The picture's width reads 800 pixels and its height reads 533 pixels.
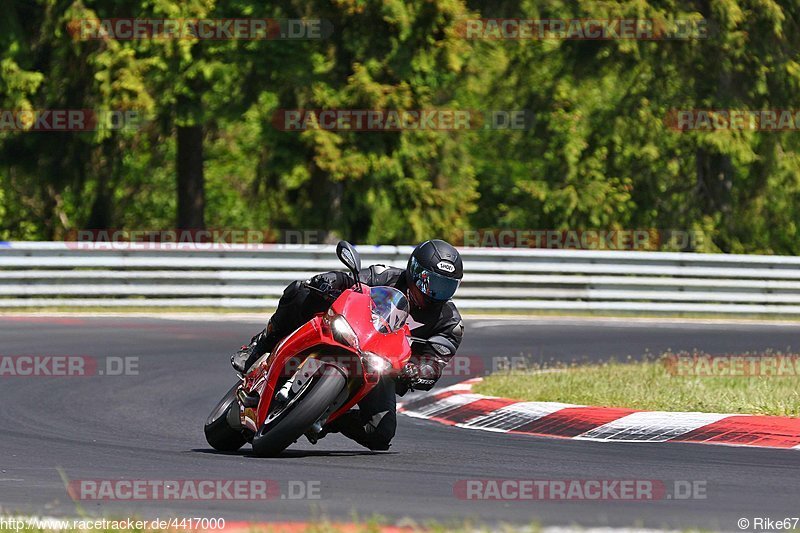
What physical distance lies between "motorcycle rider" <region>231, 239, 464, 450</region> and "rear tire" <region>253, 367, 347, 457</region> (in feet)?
0.65

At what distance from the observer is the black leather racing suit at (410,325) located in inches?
342

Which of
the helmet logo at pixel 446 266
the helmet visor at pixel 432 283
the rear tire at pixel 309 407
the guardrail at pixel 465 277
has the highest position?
the helmet logo at pixel 446 266

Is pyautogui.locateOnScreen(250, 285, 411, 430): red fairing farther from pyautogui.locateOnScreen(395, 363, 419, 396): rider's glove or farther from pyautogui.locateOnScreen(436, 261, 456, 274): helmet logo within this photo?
pyautogui.locateOnScreen(436, 261, 456, 274): helmet logo

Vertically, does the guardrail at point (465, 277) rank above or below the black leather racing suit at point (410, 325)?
below

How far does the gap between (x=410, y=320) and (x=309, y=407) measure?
1.18 meters

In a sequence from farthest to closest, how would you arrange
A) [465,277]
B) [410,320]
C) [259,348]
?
1. [465,277]
2. [410,320]
3. [259,348]

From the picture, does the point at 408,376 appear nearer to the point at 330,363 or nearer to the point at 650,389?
the point at 330,363

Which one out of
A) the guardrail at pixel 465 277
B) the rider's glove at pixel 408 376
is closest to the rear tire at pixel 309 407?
the rider's glove at pixel 408 376

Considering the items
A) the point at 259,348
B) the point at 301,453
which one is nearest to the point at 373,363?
the point at 259,348

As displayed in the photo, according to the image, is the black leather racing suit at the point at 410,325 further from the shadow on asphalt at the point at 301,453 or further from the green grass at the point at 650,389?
the green grass at the point at 650,389

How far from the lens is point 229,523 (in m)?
6.07

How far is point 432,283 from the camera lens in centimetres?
863

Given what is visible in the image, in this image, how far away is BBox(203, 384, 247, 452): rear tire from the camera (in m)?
9.13

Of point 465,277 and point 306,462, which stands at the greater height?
point 306,462
